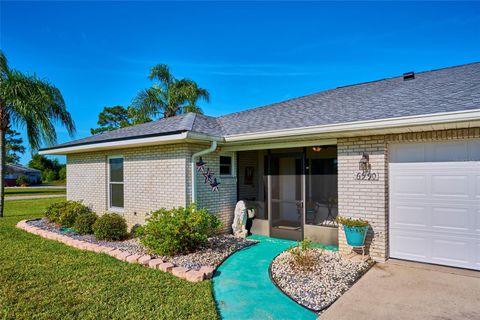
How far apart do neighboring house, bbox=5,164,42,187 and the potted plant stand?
55.1 m

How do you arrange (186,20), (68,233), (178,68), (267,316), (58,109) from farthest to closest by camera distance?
(178,68) → (58,109) → (186,20) → (68,233) → (267,316)

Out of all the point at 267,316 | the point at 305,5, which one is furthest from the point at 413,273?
the point at 305,5

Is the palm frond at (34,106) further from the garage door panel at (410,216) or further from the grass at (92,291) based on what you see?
the garage door panel at (410,216)

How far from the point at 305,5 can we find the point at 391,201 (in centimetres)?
675

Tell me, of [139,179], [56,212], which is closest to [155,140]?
[139,179]

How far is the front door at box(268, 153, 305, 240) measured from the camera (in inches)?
287

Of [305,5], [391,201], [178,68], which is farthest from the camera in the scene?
[178,68]

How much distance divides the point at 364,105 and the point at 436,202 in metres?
2.60

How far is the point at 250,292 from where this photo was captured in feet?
14.1

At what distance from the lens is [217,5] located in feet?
30.0

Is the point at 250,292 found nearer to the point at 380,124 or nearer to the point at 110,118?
the point at 380,124

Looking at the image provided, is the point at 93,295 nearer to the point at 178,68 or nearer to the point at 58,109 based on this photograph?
the point at 58,109

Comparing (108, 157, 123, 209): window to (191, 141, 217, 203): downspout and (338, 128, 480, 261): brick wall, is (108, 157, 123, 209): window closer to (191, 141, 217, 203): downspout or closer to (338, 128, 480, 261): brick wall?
(191, 141, 217, 203): downspout

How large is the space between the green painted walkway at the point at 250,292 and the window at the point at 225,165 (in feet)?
8.90
